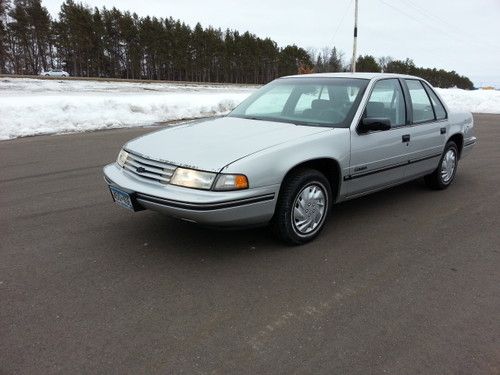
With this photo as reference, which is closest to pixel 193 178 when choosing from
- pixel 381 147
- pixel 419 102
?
pixel 381 147

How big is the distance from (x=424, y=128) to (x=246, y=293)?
3215mm

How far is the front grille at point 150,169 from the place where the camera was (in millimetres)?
3473

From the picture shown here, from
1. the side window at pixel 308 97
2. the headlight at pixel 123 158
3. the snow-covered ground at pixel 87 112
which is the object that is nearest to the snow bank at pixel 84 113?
the snow-covered ground at pixel 87 112

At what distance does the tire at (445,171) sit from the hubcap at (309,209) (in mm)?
2443

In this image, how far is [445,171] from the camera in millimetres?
5852

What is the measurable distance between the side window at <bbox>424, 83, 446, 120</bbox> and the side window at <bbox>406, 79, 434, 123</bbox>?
103 millimetres

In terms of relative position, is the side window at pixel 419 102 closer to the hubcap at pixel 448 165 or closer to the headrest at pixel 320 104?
the hubcap at pixel 448 165

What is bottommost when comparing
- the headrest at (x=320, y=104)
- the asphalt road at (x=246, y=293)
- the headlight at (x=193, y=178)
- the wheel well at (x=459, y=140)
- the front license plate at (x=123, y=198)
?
the asphalt road at (x=246, y=293)

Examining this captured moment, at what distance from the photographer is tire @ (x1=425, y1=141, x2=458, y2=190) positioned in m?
5.72

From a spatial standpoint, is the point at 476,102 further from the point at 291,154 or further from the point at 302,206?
the point at 291,154

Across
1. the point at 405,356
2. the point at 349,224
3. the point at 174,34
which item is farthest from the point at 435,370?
the point at 174,34

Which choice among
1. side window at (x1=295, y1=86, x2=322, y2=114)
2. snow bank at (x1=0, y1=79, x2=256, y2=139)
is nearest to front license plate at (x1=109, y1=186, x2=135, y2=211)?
side window at (x1=295, y1=86, x2=322, y2=114)

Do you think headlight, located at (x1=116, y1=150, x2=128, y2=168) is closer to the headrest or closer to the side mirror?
the headrest

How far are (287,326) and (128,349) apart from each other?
0.96m
